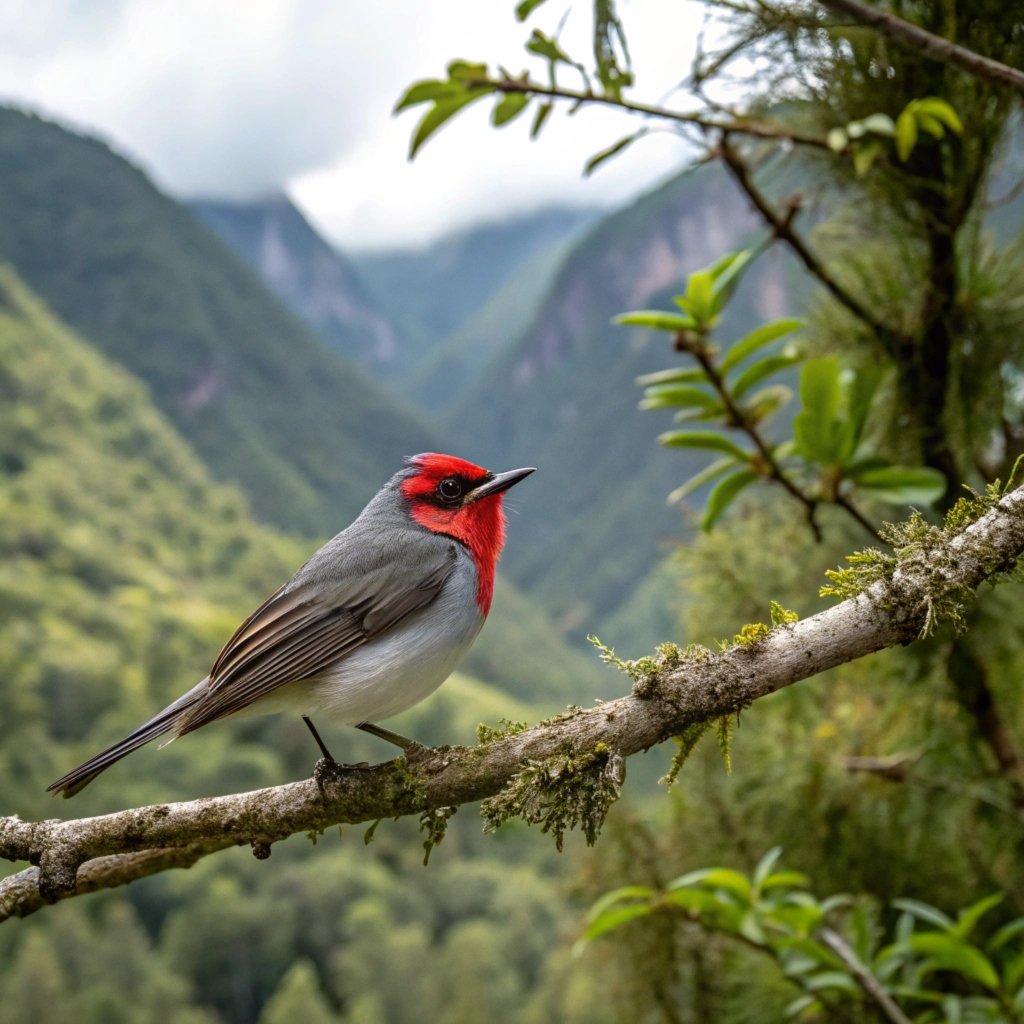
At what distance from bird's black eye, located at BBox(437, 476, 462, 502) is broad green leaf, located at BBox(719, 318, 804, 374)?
1.12m

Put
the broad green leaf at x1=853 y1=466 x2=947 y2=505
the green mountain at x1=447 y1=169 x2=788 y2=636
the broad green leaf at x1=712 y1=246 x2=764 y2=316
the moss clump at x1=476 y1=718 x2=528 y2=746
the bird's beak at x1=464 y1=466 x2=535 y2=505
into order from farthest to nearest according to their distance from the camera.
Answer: the green mountain at x1=447 y1=169 x2=788 y2=636 → the bird's beak at x1=464 y1=466 x2=535 y2=505 → the broad green leaf at x1=712 y1=246 x2=764 y2=316 → the broad green leaf at x1=853 y1=466 x2=947 y2=505 → the moss clump at x1=476 y1=718 x2=528 y2=746

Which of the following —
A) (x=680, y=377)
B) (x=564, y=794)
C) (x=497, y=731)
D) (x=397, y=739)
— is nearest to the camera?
(x=564, y=794)

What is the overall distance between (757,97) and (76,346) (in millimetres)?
139156

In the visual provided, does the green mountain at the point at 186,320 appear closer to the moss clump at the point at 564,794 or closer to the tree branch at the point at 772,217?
the tree branch at the point at 772,217

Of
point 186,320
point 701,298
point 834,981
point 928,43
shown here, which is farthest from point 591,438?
point 186,320

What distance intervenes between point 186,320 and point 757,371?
473ft

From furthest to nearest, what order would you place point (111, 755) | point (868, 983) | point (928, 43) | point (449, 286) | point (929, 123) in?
point (449, 286), point (868, 983), point (929, 123), point (111, 755), point (928, 43)

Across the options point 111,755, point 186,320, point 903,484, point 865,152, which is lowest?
point 903,484

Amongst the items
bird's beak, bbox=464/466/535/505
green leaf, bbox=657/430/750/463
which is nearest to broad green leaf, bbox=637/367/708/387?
green leaf, bbox=657/430/750/463

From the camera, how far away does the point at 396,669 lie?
336 cm

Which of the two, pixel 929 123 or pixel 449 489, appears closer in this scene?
pixel 929 123

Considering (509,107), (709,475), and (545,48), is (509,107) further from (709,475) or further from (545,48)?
(709,475)

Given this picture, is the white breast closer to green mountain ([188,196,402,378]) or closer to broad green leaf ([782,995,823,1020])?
broad green leaf ([782,995,823,1020])

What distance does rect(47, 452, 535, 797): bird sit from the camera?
3.36 m
